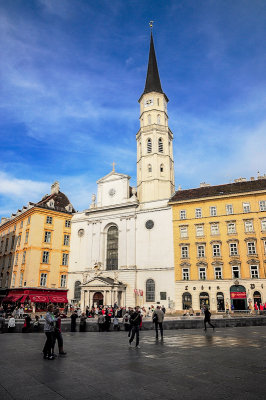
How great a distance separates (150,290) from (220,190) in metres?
18.3

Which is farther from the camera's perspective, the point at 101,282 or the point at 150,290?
the point at 101,282

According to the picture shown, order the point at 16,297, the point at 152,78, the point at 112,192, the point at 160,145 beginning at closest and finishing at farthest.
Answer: the point at 16,297 → the point at 112,192 → the point at 160,145 → the point at 152,78

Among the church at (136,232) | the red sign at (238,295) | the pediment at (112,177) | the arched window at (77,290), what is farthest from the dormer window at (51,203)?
the red sign at (238,295)

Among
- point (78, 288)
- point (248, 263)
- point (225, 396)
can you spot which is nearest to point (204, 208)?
point (248, 263)

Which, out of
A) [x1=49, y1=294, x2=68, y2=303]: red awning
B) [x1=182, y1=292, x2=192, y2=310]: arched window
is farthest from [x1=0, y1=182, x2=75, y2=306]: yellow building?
[x1=182, y1=292, x2=192, y2=310]: arched window

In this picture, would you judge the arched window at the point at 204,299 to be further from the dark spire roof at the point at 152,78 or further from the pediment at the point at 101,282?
the dark spire roof at the point at 152,78

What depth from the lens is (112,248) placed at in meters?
49.3

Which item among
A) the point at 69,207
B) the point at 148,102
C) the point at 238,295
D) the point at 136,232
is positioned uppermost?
the point at 148,102

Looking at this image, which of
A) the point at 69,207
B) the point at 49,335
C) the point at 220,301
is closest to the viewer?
the point at 49,335

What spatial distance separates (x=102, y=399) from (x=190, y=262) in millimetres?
36580

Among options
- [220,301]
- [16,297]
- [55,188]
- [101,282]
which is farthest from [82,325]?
[55,188]

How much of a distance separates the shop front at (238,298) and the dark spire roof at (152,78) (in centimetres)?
3852

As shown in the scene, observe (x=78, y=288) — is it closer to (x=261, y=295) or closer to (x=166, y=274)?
(x=166, y=274)

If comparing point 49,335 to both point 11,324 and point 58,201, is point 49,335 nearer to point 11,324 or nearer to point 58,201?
point 11,324
